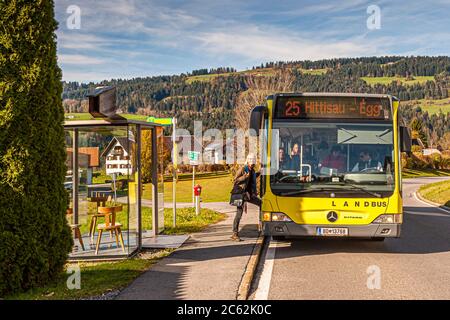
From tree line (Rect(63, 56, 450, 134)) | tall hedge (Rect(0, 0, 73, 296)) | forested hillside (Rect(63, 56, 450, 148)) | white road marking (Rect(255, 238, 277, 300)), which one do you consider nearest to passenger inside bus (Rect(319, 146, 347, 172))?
white road marking (Rect(255, 238, 277, 300))

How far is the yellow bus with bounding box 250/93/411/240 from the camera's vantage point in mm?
10375

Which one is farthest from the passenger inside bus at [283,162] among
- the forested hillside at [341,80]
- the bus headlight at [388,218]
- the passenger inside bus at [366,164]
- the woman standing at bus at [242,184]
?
the forested hillside at [341,80]

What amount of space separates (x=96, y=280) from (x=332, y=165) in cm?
497

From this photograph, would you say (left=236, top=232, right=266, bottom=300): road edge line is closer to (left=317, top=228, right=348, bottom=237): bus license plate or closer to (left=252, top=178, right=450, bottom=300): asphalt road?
(left=252, top=178, right=450, bottom=300): asphalt road

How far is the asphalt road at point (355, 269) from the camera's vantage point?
7598mm

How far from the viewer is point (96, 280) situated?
8.27 m

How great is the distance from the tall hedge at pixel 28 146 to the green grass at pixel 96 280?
0.68ft

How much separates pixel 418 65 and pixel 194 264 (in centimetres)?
19243

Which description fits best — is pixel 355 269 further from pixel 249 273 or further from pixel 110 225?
pixel 110 225

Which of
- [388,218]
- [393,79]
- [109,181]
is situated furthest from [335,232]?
[393,79]

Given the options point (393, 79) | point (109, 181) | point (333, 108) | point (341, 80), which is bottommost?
point (109, 181)

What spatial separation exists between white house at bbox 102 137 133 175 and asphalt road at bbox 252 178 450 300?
11.6ft

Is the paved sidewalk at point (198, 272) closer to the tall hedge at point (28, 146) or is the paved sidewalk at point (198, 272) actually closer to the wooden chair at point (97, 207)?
the tall hedge at point (28, 146)
